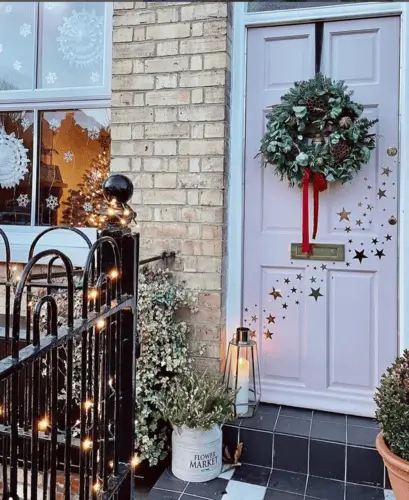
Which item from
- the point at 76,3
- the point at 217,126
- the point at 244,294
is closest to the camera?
the point at 217,126

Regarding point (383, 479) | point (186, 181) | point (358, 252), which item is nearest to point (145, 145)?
point (186, 181)

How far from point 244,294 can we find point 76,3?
2.13 metres

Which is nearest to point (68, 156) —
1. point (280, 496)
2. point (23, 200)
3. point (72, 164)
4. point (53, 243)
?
point (72, 164)

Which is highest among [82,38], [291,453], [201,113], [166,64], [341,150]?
[82,38]

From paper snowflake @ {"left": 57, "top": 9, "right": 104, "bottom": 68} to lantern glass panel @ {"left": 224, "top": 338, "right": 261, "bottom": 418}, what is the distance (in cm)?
196

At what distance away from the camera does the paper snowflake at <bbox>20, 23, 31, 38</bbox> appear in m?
3.08

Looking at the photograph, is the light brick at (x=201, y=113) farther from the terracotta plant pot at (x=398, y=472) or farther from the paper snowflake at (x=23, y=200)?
the terracotta plant pot at (x=398, y=472)

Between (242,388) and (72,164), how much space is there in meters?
1.72

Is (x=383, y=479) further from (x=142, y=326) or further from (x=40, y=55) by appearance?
(x=40, y=55)

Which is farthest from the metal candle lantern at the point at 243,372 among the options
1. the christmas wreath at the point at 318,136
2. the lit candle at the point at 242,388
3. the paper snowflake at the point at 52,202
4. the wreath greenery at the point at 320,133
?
the paper snowflake at the point at 52,202

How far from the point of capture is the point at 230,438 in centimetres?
237

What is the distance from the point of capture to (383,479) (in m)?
2.17

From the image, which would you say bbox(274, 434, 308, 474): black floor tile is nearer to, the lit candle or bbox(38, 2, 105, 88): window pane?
the lit candle

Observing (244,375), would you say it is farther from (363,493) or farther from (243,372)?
(363,493)
